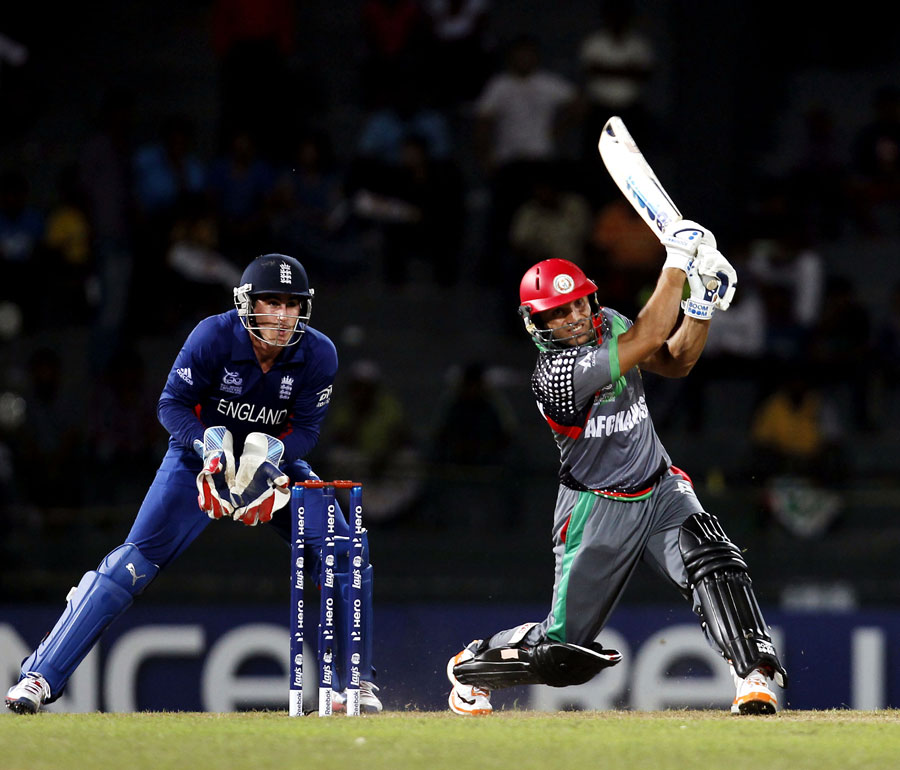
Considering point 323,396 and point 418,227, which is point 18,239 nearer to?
point 418,227

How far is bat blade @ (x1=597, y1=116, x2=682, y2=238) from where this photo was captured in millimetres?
6434

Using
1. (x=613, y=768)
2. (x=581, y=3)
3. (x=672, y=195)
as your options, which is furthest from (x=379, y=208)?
(x=613, y=768)

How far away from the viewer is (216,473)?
6.27m

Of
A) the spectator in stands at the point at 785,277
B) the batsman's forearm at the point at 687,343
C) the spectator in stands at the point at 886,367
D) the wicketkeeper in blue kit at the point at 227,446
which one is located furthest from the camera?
the spectator in stands at the point at 785,277

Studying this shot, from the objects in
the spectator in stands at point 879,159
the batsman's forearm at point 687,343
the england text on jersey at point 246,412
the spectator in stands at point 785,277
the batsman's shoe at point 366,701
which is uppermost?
the spectator in stands at point 879,159

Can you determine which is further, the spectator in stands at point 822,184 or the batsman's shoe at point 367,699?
the spectator in stands at point 822,184

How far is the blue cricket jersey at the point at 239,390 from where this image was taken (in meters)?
6.55

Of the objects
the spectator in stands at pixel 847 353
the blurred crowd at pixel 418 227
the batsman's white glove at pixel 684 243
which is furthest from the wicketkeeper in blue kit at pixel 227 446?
the spectator in stands at pixel 847 353

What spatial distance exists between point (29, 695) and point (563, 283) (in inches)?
110

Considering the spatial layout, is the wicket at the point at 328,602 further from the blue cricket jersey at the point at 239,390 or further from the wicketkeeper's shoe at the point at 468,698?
the wicketkeeper's shoe at the point at 468,698

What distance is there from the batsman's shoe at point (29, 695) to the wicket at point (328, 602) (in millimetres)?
1047

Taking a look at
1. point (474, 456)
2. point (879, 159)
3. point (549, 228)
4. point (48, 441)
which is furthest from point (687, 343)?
point (879, 159)

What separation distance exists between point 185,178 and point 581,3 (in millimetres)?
4864

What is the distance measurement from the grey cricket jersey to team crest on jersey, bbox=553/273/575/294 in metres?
0.24
